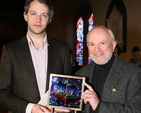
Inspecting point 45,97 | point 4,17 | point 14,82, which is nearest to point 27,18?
point 14,82

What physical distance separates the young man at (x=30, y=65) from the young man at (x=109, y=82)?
1.19 feet

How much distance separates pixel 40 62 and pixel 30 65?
0.33ft

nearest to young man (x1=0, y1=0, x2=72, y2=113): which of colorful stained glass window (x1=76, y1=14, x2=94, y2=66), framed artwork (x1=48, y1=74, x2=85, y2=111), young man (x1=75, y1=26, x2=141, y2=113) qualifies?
framed artwork (x1=48, y1=74, x2=85, y2=111)

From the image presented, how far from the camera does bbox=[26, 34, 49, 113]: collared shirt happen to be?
2.11m

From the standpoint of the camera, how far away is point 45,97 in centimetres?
201

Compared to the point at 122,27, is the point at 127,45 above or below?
below

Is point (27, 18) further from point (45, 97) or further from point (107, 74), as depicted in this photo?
point (107, 74)

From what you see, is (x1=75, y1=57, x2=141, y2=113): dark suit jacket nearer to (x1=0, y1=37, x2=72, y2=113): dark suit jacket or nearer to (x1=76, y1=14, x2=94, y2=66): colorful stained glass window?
(x1=0, y1=37, x2=72, y2=113): dark suit jacket

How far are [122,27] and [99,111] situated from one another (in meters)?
6.01

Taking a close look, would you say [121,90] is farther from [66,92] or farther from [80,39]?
[80,39]

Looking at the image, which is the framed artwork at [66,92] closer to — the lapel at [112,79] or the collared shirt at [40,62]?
the collared shirt at [40,62]

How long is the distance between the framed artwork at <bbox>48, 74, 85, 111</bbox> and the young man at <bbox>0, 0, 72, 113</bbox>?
0.36 ft

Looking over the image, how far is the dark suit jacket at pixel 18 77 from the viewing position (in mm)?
2020

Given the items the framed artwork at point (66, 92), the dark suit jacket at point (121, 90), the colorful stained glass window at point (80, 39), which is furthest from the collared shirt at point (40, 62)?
the colorful stained glass window at point (80, 39)
